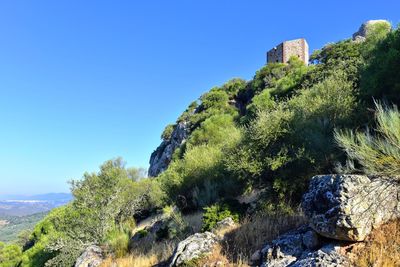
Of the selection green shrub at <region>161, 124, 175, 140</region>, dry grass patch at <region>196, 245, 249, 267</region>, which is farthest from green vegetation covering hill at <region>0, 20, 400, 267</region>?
green shrub at <region>161, 124, 175, 140</region>

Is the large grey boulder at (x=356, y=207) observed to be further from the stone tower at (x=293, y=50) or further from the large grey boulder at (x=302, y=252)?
the stone tower at (x=293, y=50)

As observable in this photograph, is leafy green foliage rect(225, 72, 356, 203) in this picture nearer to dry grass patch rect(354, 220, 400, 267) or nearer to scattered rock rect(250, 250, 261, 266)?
scattered rock rect(250, 250, 261, 266)

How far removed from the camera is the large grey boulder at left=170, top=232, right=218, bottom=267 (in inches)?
274

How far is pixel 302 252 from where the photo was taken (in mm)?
5621

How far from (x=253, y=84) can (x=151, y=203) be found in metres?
23.9

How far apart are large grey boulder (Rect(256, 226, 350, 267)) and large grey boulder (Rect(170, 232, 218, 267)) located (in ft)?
4.83

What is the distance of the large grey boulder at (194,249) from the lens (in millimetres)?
6951

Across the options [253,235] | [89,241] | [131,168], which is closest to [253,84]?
[131,168]

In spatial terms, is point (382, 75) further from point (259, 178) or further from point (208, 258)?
point (208, 258)

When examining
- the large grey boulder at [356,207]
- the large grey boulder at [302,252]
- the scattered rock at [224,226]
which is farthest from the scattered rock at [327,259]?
the scattered rock at [224,226]

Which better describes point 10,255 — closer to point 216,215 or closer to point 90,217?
point 90,217

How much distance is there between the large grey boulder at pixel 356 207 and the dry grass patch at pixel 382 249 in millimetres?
130

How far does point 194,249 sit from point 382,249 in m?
3.91

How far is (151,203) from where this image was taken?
91.8ft
